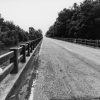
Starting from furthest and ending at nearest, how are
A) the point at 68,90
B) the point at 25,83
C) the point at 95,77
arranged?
the point at 95,77 < the point at 25,83 < the point at 68,90

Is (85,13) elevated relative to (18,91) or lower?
elevated

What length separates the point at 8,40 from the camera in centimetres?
A: 3312

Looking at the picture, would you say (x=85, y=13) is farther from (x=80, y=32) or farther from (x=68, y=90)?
(x=68, y=90)

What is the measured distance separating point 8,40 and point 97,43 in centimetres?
1501

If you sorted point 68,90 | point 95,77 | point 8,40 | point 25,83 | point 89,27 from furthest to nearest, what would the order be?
point 89,27 < point 8,40 < point 95,77 < point 25,83 < point 68,90

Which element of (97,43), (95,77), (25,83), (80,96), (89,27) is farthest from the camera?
(89,27)

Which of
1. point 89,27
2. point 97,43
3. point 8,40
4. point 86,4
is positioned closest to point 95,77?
point 97,43

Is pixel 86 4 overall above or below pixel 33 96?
above

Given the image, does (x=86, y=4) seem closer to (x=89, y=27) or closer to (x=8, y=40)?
(x=89, y=27)

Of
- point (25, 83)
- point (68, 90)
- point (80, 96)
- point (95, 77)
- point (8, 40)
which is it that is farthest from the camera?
point (8, 40)

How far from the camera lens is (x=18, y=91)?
5.59 m

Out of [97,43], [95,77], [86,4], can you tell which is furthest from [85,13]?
[95,77]

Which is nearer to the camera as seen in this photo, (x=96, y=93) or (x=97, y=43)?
(x=96, y=93)

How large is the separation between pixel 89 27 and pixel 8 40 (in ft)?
68.4
